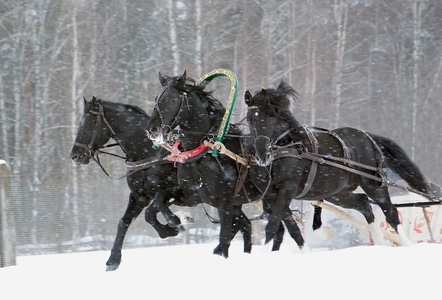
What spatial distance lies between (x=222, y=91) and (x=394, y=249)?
36.3ft

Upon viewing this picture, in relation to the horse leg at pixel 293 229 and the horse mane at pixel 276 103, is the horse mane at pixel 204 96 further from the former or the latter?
the horse leg at pixel 293 229

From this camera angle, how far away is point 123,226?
23.2 feet

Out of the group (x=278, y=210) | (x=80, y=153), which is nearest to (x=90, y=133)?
(x=80, y=153)

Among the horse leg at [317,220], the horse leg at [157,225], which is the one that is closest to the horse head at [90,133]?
the horse leg at [157,225]

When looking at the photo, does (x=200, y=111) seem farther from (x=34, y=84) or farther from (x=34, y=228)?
(x=34, y=84)

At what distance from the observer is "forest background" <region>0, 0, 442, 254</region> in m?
15.1

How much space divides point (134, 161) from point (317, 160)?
2.27 meters

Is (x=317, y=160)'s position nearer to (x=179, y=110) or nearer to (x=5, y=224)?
(x=179, y=110)

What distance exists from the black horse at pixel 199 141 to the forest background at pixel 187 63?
689 cm

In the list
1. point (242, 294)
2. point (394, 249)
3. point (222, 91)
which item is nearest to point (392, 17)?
point (222, 91)

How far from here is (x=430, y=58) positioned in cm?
1867

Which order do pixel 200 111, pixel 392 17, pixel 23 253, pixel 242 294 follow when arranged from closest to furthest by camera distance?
pixel 242 294 < pixel 200 111 < pixel 23 253 < pixel 392 17

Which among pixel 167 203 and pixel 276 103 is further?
pixel 167 203

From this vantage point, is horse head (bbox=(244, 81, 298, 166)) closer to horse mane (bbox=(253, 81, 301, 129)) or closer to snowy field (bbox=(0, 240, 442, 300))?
horse mane (bbox=(253, 81, 301, 129))
